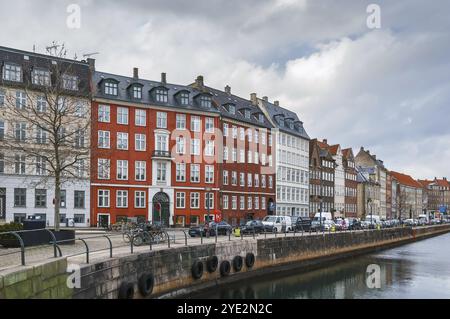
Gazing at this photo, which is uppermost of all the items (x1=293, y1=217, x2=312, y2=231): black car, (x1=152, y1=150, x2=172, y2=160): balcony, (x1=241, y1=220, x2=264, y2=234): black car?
(x1=152, y1=150, x2=172, y2=160): balcony

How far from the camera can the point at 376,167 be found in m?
135

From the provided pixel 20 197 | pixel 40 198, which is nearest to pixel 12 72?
pixel 20 197

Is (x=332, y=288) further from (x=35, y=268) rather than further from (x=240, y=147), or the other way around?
(x=240, y=147)

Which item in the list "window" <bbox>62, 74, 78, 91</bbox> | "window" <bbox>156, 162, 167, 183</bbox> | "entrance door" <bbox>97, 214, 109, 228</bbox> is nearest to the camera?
"window" <bbox>62, 74, 78, 91</bbox>

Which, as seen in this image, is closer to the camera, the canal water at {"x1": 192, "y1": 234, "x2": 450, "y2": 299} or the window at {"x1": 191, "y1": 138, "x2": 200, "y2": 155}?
the canal water at {"x1": 192, "y1": 234, "x2": 450, "y2": 299}

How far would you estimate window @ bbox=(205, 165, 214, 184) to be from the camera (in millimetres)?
64438

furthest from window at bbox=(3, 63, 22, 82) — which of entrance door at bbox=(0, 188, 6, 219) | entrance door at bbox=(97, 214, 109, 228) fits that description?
entrance door at bbox=(97, 214, 109, 228)

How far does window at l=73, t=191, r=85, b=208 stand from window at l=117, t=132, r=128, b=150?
644 cm

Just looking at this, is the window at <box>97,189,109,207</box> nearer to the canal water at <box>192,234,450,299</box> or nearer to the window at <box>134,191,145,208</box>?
the window at <box>134,191,145,208</box>

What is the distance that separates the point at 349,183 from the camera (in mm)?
111688

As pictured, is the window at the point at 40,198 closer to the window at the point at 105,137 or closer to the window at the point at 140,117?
the window at the point at 105,137

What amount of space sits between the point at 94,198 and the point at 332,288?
3151cm
